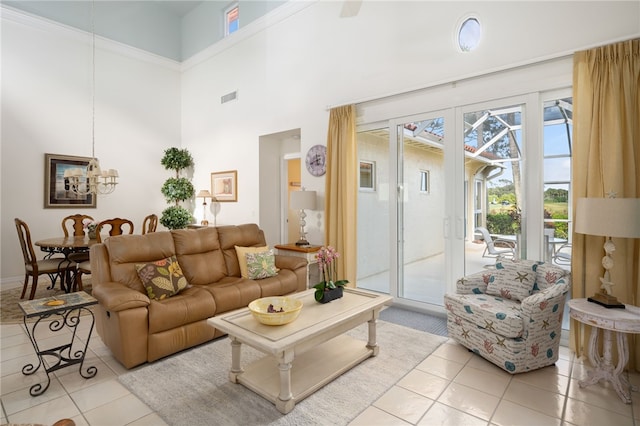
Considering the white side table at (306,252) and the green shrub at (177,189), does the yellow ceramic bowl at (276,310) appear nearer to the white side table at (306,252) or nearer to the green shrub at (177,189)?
the white side table at (306,252)

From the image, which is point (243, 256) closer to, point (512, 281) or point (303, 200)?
point (303, 200)

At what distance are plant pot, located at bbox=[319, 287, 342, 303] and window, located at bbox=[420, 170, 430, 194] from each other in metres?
1.92

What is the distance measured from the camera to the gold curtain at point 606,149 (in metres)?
2.71

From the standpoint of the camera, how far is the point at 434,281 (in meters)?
4.14

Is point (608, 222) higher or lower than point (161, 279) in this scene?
higher

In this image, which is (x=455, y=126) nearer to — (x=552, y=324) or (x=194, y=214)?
(x=552, y=324)

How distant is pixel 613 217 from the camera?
7.81 ft

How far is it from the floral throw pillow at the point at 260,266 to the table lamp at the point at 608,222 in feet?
9.81

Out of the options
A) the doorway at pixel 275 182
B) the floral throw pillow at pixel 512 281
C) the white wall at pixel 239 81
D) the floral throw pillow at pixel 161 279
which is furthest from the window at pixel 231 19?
the floral throw pillow at pixel 512 281

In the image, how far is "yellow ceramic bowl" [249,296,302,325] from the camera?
2.29m

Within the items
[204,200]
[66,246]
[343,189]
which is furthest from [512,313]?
[204,200]

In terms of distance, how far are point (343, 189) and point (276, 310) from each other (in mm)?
2598

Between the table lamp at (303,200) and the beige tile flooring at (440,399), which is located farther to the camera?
the table lamp at (303,200)

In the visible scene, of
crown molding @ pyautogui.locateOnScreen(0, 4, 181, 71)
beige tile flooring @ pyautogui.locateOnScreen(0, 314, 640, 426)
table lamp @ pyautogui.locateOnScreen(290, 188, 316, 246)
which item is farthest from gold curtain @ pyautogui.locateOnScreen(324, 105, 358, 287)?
crown molding @ pyautogui.locateOnScreen(0, 4, 181, 71)
